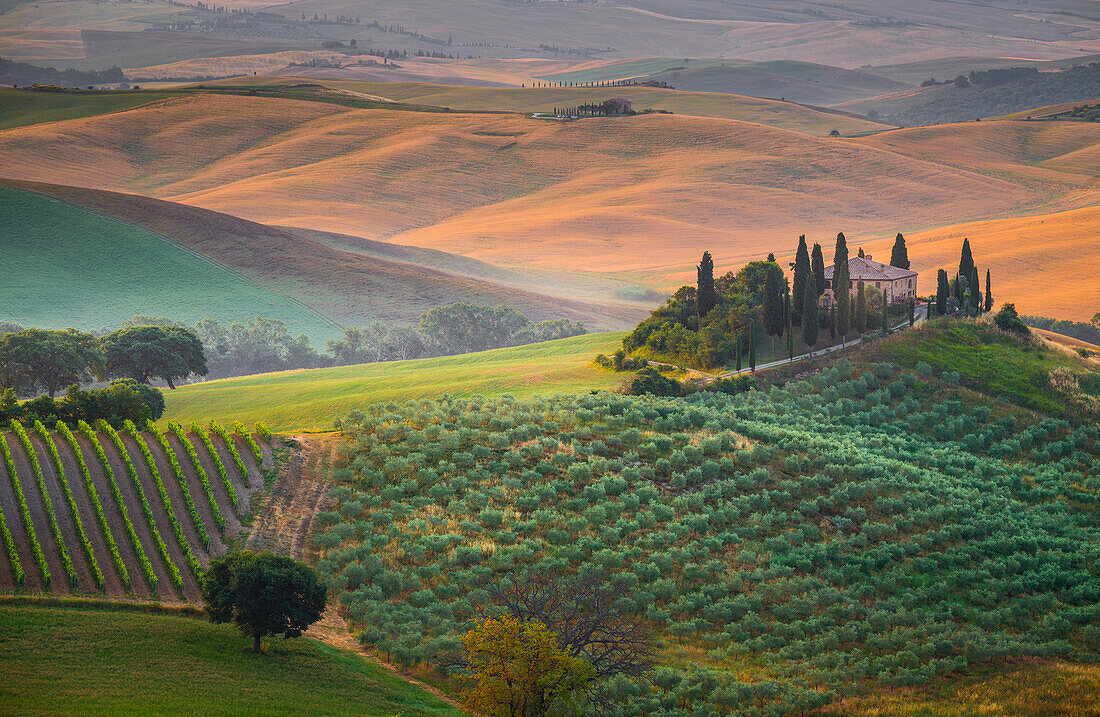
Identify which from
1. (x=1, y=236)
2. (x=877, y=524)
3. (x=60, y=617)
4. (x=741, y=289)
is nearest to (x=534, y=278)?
(x=1, y=236)

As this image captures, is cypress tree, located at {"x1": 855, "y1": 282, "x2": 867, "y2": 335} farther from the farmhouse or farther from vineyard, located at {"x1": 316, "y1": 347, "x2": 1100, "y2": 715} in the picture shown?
vineyard, located at {"x1": 316, "y1": 347, "x2": 1100, "y2": 715}

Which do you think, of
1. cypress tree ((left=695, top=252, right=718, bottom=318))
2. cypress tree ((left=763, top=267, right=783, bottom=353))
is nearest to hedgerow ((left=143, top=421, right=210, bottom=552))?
cypress tree ((left=695, top=252, right=718, bottom=318))

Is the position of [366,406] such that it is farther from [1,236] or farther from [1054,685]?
[1,236]

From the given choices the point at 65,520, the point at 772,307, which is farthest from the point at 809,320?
the point at 65,520

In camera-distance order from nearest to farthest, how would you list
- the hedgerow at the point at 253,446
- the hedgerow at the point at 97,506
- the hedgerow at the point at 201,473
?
the hedgerow at the point at 97,506, the hedgerow at the point at 201,473, the hedgerow at the point at 253,446

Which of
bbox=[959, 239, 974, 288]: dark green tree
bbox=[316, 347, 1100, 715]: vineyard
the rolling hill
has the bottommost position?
bbox=[316, 347, 1100, 715]: vineyard

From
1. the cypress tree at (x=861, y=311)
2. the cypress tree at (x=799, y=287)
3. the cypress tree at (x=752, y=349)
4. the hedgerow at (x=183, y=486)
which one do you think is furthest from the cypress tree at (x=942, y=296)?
the hedgerow at (x=183, y=486)

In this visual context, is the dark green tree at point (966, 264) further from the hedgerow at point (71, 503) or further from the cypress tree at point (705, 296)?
the hedgerow at point (71, 503)
